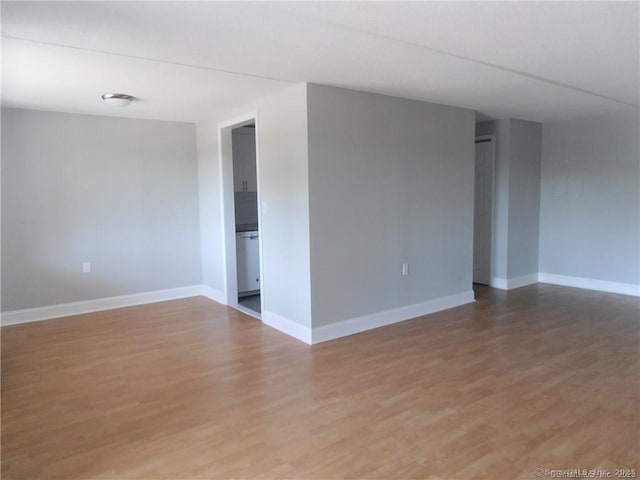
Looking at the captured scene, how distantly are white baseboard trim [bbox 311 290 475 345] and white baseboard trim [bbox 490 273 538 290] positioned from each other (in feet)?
2.83

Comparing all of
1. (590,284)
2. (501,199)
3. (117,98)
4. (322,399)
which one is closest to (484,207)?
(501,199)

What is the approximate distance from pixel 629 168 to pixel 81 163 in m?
6.46

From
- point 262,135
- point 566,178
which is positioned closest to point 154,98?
point 262,135

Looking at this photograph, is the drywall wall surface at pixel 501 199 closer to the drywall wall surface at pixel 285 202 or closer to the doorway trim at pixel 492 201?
the doorway trim at pixel 492 201

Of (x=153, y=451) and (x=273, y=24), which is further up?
(x=273, y=24)

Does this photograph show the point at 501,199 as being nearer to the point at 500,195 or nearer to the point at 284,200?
the point at 500,195

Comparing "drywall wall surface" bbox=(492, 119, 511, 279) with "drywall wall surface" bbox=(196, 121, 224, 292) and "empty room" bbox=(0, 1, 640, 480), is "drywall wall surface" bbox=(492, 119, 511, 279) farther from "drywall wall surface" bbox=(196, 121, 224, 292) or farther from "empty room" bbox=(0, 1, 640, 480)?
"drywall wall surface" bbox=(196, 121, 224, 292)

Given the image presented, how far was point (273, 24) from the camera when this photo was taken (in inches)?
91.4

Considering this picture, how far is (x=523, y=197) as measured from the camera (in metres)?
5.95

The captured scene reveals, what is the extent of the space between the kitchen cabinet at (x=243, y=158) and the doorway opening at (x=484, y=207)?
10.0 feet

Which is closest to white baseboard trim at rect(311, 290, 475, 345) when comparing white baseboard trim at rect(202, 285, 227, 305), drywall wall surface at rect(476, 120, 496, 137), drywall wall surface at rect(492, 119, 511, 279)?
drywall wall surface at rect(492, 119, 511, 279)

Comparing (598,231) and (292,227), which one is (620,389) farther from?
(598,231)

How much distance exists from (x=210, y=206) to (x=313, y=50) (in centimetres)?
311

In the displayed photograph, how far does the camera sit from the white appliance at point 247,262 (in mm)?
5555
